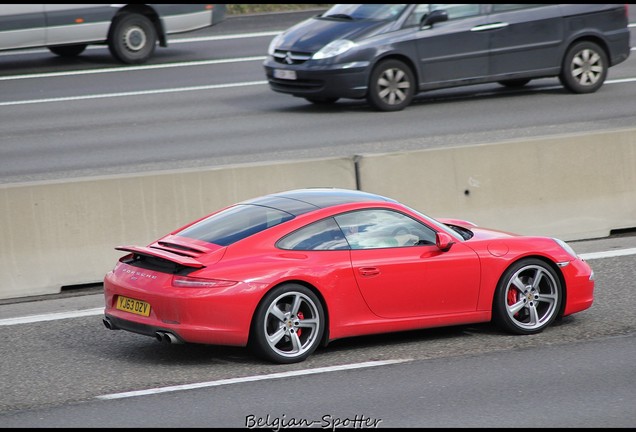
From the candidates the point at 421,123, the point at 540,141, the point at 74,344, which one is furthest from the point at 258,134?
the point at 74,344

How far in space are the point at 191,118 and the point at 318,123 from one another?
7.30 feet

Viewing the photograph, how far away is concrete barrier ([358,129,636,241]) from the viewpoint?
38.5 ft

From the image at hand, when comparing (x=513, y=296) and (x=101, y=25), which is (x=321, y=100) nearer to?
(x=101, y=25)

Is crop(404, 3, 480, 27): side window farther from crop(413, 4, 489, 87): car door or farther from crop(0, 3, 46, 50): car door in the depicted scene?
crop(0, 3, 46, 50): car door

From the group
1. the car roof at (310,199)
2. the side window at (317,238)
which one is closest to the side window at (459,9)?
the car roof at (310,199)

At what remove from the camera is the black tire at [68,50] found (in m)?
23.9

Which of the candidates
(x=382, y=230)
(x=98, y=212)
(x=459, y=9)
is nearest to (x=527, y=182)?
(x=382, y=230)

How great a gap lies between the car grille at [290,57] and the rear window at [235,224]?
9.83 m

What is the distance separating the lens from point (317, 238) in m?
8.45

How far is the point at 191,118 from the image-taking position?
18.9m

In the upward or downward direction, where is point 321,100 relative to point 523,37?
downward

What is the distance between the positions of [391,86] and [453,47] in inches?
47.5

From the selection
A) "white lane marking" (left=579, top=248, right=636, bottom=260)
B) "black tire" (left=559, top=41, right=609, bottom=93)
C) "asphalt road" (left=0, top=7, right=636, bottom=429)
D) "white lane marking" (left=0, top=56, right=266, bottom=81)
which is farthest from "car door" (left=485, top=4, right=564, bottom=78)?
"white lane marking" (left=579, top=248, right=636, bottom=260)

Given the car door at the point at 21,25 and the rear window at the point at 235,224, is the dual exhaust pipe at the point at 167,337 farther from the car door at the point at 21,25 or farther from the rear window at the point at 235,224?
the car door at the point at 21,25
